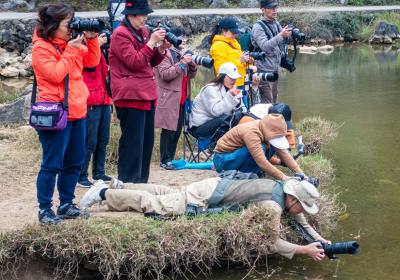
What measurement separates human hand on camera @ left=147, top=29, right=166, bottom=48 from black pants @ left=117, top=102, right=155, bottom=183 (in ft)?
1.81

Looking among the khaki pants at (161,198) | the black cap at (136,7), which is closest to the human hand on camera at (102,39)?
the black cap at (136,7)

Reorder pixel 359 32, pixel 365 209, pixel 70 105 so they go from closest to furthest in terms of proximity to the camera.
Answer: pixel 70 105, pixel 365 209, pixel 359 32

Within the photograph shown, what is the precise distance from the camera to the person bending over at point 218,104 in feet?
19.7

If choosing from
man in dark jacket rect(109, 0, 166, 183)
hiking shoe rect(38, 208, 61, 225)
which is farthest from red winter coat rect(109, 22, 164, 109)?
hiking shoe rect(38, 208, 61, 225)

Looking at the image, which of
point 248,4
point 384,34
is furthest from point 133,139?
point 248,4

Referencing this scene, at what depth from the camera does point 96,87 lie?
5.55m

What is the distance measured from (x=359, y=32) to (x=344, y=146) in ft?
47.8

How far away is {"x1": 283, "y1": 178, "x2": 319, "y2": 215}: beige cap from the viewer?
14.8 ft

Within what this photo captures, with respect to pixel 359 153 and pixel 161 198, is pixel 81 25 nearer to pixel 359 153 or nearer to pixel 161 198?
pixel 161 198

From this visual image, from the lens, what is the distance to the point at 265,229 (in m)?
4.49

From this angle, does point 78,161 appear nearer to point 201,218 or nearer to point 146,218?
point 146,218

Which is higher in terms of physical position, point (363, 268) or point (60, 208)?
point (60, 208)

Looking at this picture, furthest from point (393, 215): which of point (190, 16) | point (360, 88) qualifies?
point (190, 16)

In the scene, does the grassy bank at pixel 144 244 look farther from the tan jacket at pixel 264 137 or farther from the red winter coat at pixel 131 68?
the red winter coat at pixel 131 68
